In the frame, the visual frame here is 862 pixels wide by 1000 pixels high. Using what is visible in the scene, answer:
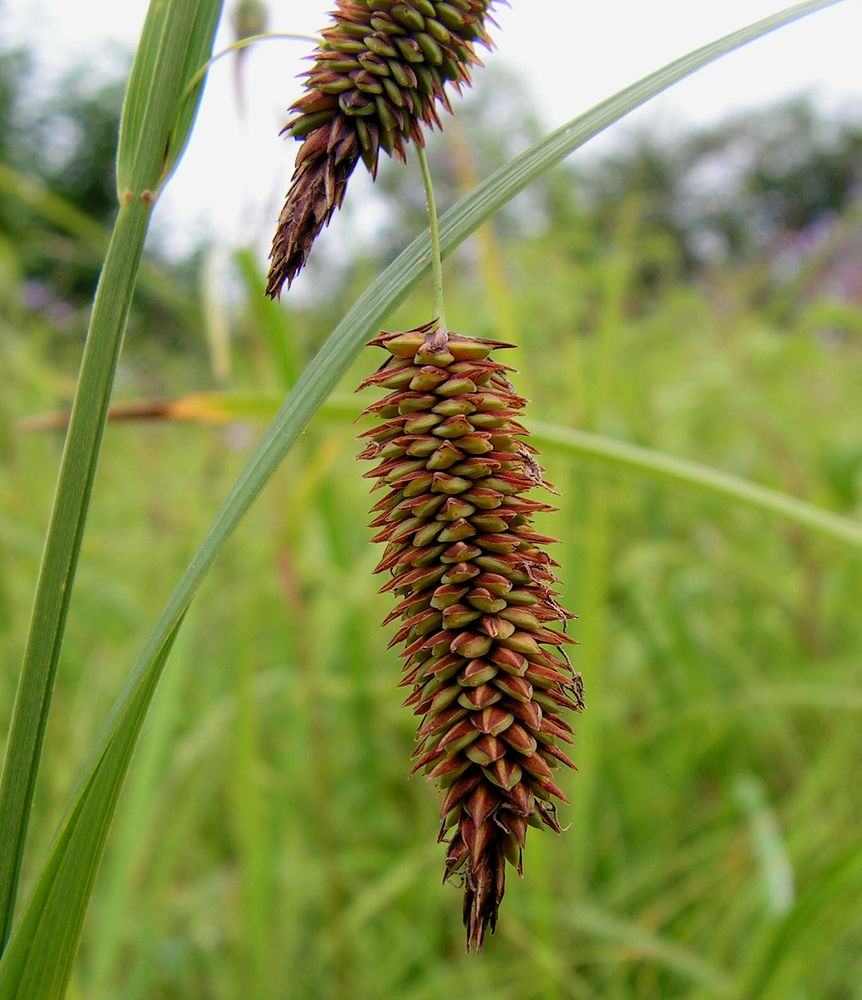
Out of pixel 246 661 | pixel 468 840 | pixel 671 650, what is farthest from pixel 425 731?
pixel 671 650

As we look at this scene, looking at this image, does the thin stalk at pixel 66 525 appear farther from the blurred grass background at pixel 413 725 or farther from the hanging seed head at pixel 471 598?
the blurred grass background at pixel 413 725

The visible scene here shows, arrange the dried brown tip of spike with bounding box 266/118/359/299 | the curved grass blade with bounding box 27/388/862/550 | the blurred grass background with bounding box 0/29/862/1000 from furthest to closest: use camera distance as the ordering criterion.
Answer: the blurred grass background with bounding box 0/29/862/1000 → the curved grass blade with bounding box 27/388/862/550 → the dried brown tip of spike with bounding box 266/118/359/299

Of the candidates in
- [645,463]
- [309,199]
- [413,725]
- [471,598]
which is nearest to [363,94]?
[309,199]

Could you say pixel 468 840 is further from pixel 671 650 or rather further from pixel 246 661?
pixel 671 650

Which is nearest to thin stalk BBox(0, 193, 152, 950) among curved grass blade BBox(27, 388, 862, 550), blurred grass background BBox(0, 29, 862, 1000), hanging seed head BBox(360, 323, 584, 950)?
hanging seed head BBox(360, 323, 584, 950)

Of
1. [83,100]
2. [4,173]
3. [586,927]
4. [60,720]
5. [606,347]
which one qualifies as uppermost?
[83,100]

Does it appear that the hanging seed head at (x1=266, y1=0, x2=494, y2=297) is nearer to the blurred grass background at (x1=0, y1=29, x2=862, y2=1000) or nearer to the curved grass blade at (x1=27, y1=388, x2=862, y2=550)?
the curved grass blade at (x1=27, y1=388, x2=862, y2=550)
